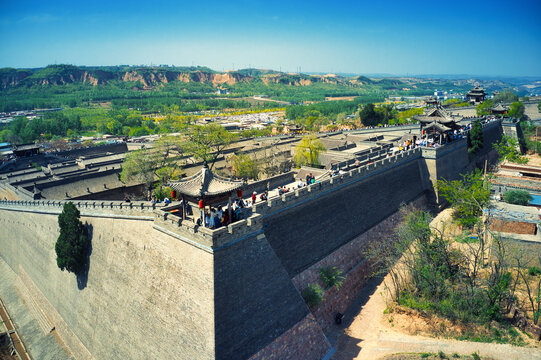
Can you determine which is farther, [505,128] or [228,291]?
[505,128]

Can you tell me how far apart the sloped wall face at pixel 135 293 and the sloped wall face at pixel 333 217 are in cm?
475

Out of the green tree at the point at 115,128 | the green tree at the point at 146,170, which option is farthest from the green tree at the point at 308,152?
the green tree at the point at 115,128

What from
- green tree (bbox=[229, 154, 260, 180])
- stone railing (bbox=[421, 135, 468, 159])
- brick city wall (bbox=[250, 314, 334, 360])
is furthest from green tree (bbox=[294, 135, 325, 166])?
brick city wall (bbox=[250, 314, 334, 360])

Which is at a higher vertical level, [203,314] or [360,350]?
[203,314]

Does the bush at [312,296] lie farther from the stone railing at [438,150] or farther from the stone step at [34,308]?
the stone railing at [438,150]

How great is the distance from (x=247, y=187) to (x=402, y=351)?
1252 centimetres

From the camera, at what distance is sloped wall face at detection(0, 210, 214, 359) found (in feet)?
44.2

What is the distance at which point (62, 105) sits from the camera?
13612 centimetres

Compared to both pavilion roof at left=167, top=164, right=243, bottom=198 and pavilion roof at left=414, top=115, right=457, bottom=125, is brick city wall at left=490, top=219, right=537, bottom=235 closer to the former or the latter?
pavilion roof at left=414, top=115, right=457, bottom=125

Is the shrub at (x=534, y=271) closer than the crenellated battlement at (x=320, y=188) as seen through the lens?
No

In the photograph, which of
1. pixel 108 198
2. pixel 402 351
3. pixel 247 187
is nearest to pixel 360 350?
pixel 402 351

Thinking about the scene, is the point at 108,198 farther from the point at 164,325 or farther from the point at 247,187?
the point at 164,325

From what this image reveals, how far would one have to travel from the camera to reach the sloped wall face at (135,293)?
44.2 ft

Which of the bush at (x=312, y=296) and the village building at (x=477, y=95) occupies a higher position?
the village building at (x=477, y=95)
